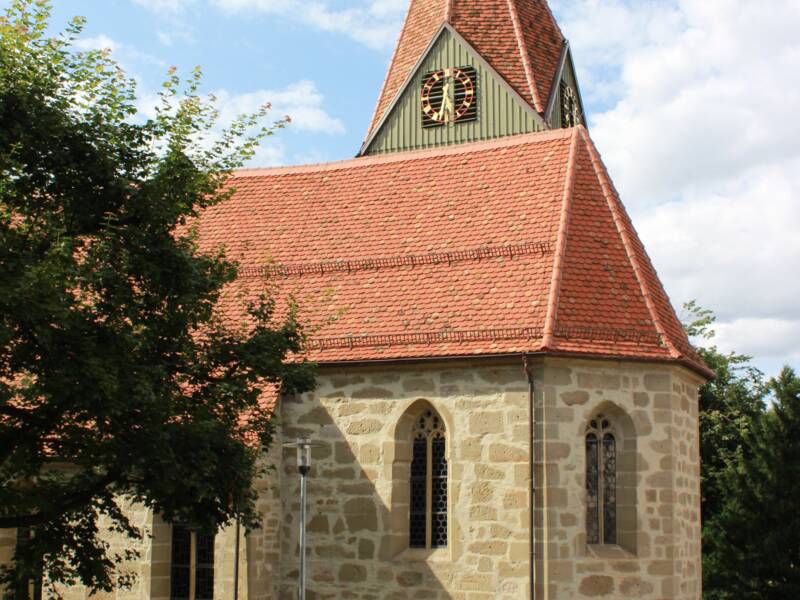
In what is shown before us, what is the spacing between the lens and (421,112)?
24.0m

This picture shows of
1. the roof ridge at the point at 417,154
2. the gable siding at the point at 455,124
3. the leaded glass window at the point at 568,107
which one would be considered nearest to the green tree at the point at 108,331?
the roof ridge at the point at 417,154

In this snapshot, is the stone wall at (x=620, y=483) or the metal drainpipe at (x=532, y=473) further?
the stone wall at (x=620, y=483)

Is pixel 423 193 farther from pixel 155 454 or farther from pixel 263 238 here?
pixel 155 454

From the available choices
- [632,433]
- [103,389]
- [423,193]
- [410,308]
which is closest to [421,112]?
[423,193]

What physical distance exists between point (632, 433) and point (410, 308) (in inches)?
154

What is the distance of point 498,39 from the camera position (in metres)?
24.1

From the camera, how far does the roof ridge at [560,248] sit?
1609cm

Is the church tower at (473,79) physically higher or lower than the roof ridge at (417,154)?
higher

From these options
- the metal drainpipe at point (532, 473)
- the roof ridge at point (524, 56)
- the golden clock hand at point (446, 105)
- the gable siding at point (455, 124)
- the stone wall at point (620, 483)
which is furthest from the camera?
the golden clock hand at point (446, 105)

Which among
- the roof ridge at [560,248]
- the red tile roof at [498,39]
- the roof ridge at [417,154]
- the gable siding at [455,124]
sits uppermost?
the red tile roof at [498,39]

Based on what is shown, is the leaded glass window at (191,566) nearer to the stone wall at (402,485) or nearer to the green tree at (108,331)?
the stone wall at (402,485)

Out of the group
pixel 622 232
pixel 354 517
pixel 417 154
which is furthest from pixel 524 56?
pixel 354 517

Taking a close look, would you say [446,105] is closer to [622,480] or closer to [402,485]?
[402,485]

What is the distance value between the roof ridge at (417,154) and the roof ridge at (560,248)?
690 millimetres
